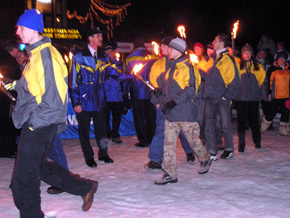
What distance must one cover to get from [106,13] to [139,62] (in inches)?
605

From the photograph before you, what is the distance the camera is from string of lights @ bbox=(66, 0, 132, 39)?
2180 cm

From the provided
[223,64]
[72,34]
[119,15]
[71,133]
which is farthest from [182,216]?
[119,15]

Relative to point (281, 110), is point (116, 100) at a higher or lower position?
higher

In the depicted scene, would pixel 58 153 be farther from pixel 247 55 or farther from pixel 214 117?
pixel 247 55

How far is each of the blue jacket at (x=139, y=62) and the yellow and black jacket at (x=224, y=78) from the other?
1.58 meters

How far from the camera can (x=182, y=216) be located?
4.09 meters

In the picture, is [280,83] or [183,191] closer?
[183,191]

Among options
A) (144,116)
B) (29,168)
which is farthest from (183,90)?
(144,116)

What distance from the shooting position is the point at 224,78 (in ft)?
22.2

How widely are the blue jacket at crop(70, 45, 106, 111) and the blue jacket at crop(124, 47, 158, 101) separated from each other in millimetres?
1625

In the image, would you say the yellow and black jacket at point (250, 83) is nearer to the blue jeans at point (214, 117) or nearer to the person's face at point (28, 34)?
the blue jeans at point (214, 117)

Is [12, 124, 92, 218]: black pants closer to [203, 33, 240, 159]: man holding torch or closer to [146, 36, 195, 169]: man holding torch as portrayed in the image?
[146, 36, 195, 169]: man holding torch

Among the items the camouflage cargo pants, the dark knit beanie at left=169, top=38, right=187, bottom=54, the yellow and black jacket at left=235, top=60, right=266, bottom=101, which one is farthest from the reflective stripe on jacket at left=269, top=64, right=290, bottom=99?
the dark knit beanie at left=169, top=38, right=187, bottom=54

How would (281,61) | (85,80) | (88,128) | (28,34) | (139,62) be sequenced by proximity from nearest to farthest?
(28,34), (85,80), (88,128), (139,62), (281,61)
